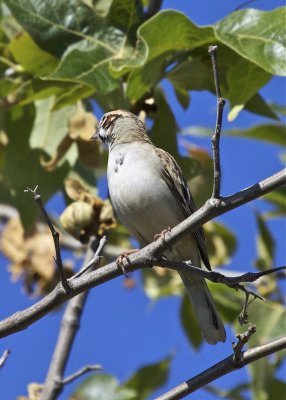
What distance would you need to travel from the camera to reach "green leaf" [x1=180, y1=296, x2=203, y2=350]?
6.92m

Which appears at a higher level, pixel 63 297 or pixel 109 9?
pixel 109 9

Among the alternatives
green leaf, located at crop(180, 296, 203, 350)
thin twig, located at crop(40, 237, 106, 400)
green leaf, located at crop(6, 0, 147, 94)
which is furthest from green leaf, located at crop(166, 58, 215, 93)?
green leaf, located at crop(180, 296, 203, 350)

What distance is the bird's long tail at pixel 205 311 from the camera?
520 cm

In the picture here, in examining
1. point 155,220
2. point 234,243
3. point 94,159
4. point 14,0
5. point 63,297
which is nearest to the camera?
point 63,297

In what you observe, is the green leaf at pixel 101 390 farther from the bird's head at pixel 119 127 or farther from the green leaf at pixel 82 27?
the green leaf at pixel 82 27

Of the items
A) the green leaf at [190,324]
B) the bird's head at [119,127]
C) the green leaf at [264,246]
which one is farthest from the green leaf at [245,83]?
the green leaf at [190,324]

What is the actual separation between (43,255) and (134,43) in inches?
68.8

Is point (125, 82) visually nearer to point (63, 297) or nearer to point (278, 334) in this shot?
point (278, 334)

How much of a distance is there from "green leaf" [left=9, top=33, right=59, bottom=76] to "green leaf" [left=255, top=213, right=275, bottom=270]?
6.89ft

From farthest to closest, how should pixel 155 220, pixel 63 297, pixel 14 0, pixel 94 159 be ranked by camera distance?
1. pixel 94 159
2. pixel 14 0
3. pixel 155 220
4. pixel 63 297

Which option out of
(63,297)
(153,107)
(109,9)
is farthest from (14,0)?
(63,297)

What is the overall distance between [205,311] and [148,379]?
54.5 inches

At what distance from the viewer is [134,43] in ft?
19.2

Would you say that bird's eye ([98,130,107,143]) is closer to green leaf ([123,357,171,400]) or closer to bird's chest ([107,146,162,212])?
bird's chest ([107,146,162,212])
